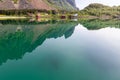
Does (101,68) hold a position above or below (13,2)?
below

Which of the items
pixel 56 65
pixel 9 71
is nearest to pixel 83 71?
pixel 56 65

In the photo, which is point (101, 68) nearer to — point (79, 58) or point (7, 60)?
point (79, 58)

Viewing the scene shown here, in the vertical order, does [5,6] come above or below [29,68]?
above

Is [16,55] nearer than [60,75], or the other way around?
[60,75]

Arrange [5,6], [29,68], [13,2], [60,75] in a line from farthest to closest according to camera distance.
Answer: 1. [13,2]
2. [5,6]
3. [29,68]
4. [60,75]

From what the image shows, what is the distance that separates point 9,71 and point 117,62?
10.9 meters

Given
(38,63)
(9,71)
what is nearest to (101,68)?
(38,63)

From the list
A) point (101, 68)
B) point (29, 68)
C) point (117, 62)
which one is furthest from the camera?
point (117, 62)

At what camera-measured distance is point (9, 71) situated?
55.3 feet

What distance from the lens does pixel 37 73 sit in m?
16.8

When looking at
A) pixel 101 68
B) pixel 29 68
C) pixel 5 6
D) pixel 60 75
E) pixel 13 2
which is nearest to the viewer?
pixel 60 75

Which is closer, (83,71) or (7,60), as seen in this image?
(83,71)

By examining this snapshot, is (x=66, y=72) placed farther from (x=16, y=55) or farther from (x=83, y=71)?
(x=16, y=55)

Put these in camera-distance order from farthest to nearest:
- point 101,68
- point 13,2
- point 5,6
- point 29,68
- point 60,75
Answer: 1. point 13,2
2. point 5,6
3. point 101,68
4. point 29,68
5. point 60,75
